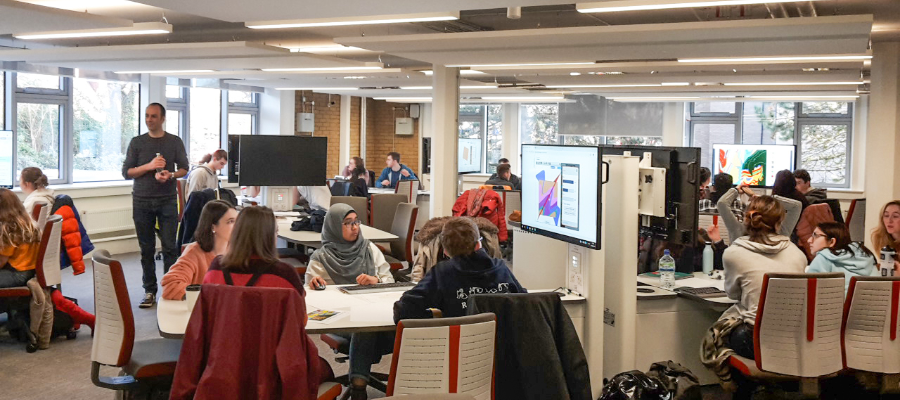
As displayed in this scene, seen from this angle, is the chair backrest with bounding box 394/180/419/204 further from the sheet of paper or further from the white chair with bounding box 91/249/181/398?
the white chair with bounding box 91/249/181/398

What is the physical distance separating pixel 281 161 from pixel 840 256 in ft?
18.1

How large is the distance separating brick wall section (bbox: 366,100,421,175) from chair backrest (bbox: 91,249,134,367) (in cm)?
1366

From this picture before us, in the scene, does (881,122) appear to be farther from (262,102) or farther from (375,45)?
(262,102)

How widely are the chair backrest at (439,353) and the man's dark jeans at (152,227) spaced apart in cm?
475

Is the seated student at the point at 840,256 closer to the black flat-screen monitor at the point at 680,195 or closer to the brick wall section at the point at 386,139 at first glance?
the black flat-screen monitor at the point at 680,195

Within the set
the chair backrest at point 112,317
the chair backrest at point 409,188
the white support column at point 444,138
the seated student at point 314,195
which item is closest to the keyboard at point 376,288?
the chair backrest at point 112,317

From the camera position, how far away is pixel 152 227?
7637mm

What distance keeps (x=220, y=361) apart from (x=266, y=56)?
227 inches

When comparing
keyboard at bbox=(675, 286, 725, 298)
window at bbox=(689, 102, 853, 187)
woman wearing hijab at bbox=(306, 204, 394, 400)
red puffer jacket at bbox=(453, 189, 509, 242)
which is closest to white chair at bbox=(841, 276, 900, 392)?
keyboard at bbox=(675, 286, 725, 298)

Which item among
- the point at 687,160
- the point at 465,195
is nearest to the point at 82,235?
the point at 465,195

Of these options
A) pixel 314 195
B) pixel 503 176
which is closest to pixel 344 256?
pixel 314 195

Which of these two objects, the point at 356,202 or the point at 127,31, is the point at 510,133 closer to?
the point at 356,202

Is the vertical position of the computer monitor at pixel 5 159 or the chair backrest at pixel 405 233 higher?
the computer monitor at pixel 5 159

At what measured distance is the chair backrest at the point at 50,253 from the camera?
622cm
